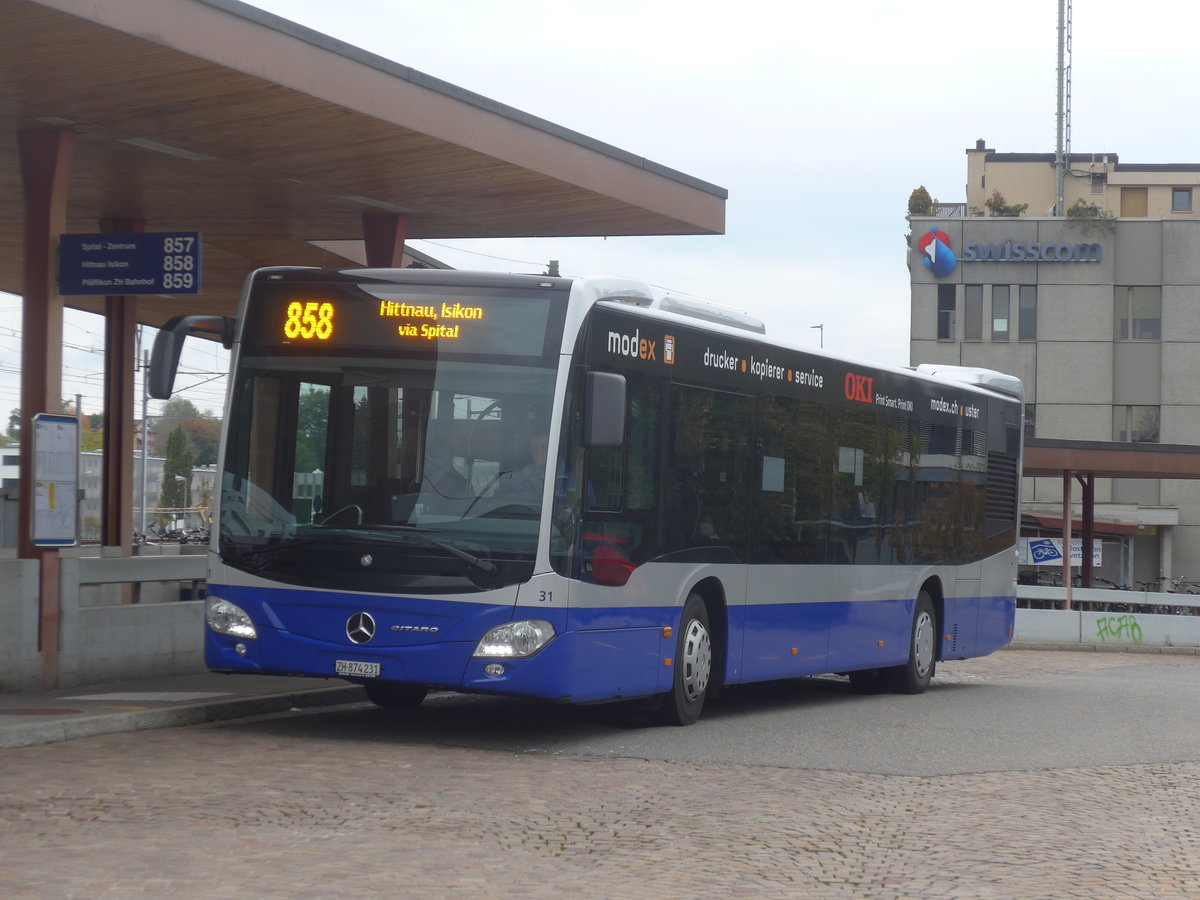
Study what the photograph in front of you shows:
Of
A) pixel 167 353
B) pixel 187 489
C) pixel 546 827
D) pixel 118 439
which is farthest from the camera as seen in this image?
pixel 187 489

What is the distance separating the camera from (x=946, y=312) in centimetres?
5650

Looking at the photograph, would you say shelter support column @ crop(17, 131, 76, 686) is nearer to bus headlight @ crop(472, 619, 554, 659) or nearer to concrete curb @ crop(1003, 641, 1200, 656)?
bus headlight @ crop(472, 619, 554, 659)

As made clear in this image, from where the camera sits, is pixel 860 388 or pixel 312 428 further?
pixel 860 388

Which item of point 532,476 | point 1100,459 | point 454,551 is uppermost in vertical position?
point 1100,459

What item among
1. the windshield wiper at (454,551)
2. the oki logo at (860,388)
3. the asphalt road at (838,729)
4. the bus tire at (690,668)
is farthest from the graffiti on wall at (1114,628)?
the windshield wiper at (454,551)

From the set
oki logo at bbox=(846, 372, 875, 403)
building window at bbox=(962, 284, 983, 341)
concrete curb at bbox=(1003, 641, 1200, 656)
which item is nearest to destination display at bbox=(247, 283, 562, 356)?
oki logo at bbox=(846, 372, 875, 403)

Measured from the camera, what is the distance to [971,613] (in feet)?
60.9

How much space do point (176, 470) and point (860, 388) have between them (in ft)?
322

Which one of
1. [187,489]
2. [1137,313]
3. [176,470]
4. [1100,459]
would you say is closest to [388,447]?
[1100,459]

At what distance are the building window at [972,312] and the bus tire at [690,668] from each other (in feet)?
148

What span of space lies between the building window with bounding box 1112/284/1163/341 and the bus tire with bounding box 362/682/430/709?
46.3m

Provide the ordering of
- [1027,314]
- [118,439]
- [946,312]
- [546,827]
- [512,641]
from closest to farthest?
[546,827] < [512,641] < [118,439] < [1027,314] < [946,312]

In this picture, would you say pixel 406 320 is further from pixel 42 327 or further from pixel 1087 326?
pixel 1087 326

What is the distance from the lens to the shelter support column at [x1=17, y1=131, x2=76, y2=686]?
13.1m
